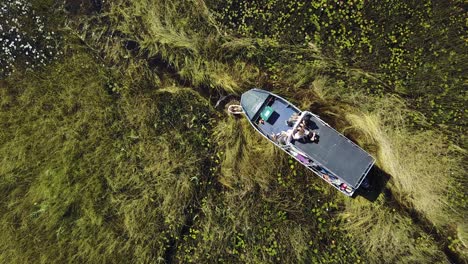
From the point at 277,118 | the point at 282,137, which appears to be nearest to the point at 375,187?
the point at 282,137

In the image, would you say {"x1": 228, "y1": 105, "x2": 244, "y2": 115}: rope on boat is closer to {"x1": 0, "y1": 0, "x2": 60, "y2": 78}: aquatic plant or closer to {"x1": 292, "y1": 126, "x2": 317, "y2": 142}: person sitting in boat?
{"x1": 292, "y1": 126, "x2": 317, "y2": 142}: person sitting in boat

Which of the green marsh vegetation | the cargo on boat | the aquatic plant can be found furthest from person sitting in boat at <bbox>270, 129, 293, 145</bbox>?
the aquatic plant

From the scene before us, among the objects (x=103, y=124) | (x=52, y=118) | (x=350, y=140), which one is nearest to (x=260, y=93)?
(x=350, y=140)

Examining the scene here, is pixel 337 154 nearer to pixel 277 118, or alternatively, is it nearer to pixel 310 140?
pixel 310 140

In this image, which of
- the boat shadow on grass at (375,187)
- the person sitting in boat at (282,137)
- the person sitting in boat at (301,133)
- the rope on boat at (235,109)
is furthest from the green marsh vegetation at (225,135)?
the person sitting in boat at (301,133)

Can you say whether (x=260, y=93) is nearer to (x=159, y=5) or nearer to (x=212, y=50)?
(x=212, y=50)

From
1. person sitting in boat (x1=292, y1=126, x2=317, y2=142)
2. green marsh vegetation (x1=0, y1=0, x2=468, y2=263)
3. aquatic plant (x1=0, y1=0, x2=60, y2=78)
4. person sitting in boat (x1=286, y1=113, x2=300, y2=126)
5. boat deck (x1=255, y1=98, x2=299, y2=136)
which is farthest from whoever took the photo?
aquatic plant (x1=0, y1=0, x2=60, y2=78)

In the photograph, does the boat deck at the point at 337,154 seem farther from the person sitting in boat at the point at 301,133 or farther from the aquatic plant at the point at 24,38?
the aquatic plant at the point at 24,38
